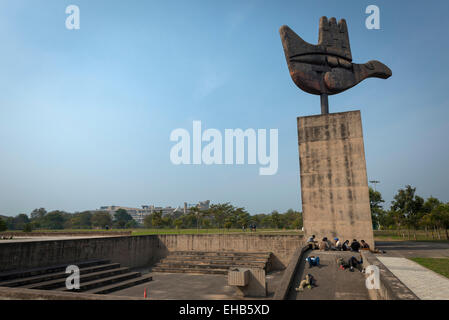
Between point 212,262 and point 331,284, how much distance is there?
11815mm

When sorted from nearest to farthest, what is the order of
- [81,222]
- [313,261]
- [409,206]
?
[313,261] → [409,206] → [81,222]

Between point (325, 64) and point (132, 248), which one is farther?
point (132, 248)

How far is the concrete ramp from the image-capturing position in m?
8.12

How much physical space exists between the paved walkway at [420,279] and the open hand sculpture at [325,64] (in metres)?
10.7

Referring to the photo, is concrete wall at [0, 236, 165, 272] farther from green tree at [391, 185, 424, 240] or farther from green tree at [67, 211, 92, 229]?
green tree at [67, 211, 92, 229]

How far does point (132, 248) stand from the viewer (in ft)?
66.7

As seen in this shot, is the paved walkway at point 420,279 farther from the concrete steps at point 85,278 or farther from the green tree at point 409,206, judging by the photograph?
the green tree at point 409,206

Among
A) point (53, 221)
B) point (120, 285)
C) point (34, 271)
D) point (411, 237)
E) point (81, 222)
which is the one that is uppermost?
point (34, 271)

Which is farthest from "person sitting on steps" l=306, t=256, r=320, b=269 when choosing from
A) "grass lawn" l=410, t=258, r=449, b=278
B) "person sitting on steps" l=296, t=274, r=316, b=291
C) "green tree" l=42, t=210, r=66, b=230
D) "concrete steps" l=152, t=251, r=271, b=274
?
"green tree" l=42, t=210, r=66, b=230

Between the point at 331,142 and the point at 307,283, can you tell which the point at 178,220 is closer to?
the point at 331,142

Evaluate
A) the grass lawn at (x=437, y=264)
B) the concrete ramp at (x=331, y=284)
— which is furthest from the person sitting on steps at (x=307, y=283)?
the grass lawn at (x=437, y=264)

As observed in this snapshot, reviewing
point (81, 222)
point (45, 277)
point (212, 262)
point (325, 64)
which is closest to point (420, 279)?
point (212, 262)

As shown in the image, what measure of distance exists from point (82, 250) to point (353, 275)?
15.6 metres
